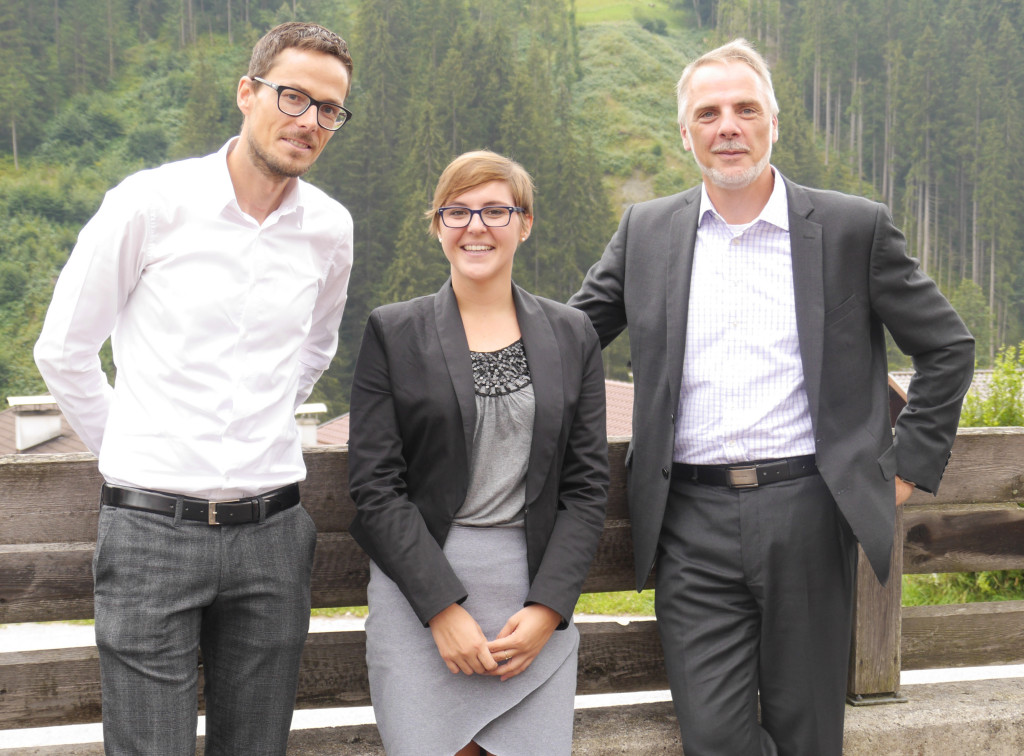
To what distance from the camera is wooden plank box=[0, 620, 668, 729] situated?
223 cm

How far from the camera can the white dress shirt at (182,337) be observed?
191 centimetres

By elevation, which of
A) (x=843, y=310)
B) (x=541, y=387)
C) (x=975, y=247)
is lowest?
(x=975, y=247)

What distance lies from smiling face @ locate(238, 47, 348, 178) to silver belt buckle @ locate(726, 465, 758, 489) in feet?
3.84

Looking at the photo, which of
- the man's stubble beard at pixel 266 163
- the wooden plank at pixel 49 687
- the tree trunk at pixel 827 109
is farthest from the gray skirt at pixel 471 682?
the tree trunk at pixel 827 109

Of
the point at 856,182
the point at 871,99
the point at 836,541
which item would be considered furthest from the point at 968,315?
the point at 836,541

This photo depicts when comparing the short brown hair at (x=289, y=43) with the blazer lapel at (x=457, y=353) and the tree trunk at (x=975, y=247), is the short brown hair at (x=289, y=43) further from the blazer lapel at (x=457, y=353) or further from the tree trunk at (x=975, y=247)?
the tree trunk at (x=975, y=247)

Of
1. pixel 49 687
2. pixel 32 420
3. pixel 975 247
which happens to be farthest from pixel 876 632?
pixel 975 247

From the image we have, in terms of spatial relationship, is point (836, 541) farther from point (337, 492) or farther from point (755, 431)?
point (337, 492)

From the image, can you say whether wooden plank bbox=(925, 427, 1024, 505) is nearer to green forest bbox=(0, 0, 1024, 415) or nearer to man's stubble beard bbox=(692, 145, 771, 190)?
man's stubble beard bbox=(692, 145, 771, 190)

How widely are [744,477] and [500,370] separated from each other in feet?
2.02

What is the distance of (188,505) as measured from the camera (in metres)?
1.89

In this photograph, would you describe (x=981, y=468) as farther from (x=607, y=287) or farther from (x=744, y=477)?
(x=607, y=287)

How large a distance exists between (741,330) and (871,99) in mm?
82666

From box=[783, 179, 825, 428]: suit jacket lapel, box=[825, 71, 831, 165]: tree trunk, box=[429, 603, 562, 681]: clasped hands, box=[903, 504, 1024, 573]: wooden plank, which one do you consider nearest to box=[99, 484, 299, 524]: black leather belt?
box=[429, 603, 562, 681]: clasped hands
